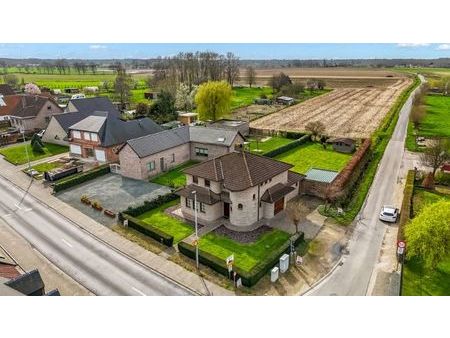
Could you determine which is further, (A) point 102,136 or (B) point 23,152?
(B) point 23,152

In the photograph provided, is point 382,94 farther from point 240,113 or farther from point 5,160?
point 5,160

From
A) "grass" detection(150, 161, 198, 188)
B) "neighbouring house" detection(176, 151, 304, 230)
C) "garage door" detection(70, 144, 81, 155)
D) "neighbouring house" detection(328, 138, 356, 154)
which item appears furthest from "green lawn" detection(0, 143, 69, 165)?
"neighbouring house" detection(328, 138, 356, 154)

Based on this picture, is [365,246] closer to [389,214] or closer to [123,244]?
[389,214]

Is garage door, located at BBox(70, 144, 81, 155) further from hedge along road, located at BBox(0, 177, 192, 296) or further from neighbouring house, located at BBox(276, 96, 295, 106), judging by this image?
neighbouring house, located at BBox(276, 96, 295, 106)

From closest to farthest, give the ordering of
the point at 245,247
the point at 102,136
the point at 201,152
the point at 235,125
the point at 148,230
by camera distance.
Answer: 1. the point at 245,247
2. the point at 148,230
3. the point at 102,136
4. the point at 201,152
5. the point at 235,125

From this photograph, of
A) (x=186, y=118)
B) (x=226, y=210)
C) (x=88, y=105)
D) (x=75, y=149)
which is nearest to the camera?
(x=226, y=210)

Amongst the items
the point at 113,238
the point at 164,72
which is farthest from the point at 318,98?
→ the point at 113,238

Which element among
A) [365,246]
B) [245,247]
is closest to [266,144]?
[365,246]

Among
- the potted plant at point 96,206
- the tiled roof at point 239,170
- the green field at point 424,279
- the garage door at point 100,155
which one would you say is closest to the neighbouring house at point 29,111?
the garage door at point 100,155
